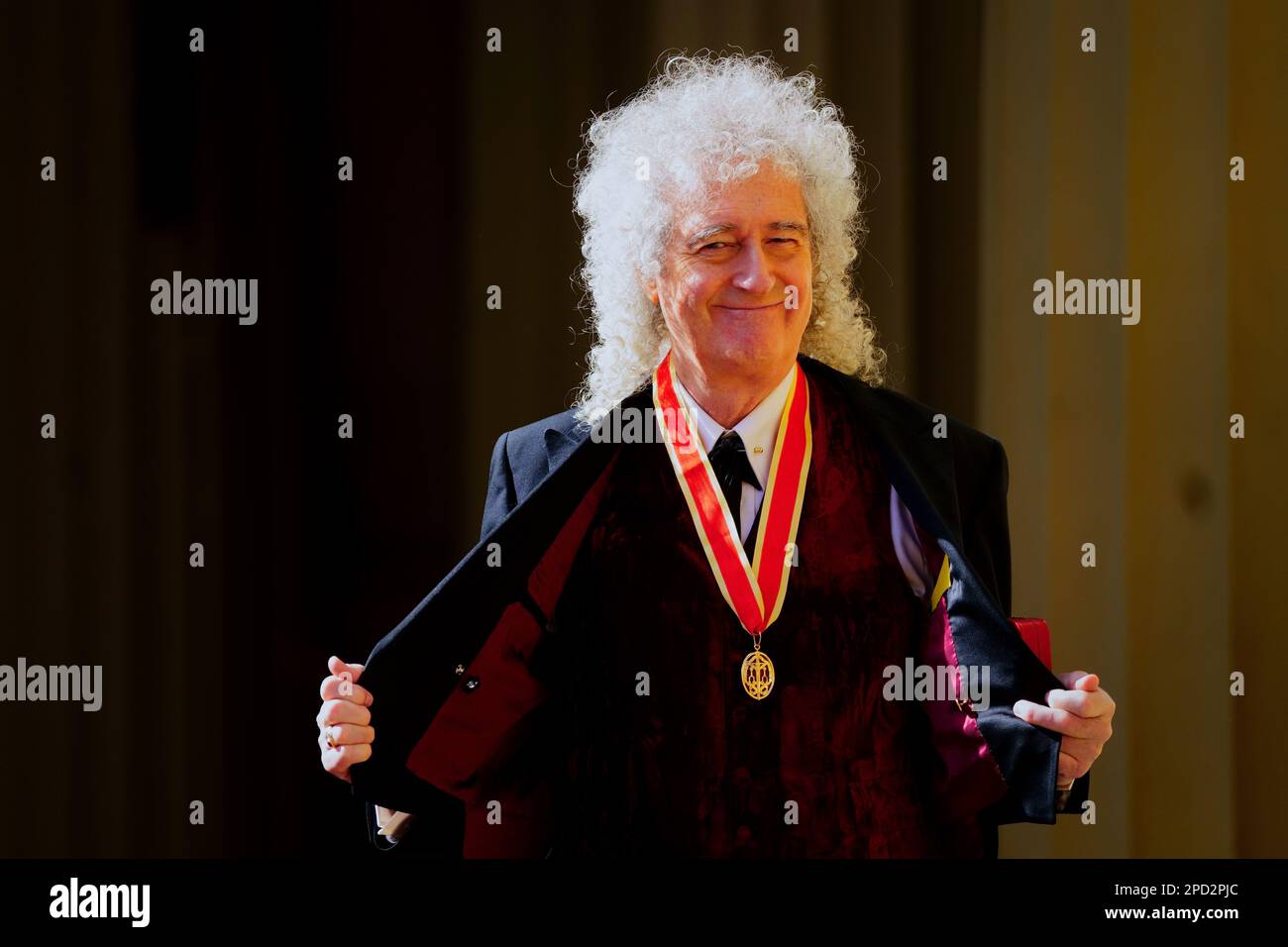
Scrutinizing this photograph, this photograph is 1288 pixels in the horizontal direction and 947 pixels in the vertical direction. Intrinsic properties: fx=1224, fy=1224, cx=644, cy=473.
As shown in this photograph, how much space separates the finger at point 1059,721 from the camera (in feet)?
5.23

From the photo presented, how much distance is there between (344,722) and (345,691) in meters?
0.04

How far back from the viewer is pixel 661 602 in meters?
1.79

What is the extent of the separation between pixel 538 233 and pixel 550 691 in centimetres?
120

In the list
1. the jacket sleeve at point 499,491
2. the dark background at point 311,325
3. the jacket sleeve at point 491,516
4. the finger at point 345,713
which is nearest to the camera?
the finger at point 345,713

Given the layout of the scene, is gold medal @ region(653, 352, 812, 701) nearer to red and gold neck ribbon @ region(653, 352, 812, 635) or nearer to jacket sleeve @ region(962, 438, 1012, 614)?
red and gold neck ribbon @ region(653, 352, 812, 635)

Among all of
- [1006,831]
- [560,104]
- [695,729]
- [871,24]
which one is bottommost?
[1006,831]

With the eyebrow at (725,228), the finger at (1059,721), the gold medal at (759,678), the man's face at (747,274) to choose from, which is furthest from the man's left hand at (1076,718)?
the eyebrow at (725,228)

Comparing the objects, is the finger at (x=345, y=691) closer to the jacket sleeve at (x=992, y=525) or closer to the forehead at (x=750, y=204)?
the forehead at (x=750, y=204)

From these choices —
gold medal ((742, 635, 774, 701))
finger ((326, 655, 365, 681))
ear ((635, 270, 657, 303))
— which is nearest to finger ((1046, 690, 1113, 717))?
gold medal ((742, 635, 774, 701))

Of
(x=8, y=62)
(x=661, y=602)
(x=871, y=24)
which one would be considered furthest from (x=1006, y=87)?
(x=8, y=62)

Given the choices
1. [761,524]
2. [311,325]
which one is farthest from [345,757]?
[311,325]
